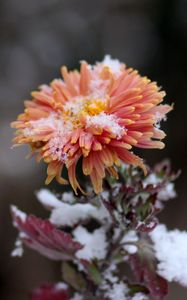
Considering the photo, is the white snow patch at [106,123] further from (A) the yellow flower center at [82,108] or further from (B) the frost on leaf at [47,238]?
(B) the frost on leaf at [47,238]

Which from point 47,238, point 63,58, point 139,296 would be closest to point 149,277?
point 139,296

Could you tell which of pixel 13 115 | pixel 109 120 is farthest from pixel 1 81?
pixel 109 120

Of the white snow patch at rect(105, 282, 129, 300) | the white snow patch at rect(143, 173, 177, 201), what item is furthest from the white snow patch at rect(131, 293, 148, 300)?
the white snow patch at rect(143, 173, 177, 201)

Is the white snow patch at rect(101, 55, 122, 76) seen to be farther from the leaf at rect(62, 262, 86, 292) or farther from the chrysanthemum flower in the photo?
the leaf at rect(62, 262, 86, 292)

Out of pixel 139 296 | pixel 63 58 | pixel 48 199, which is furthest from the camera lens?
pixel 63 58

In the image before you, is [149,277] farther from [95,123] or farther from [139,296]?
[95,123]
